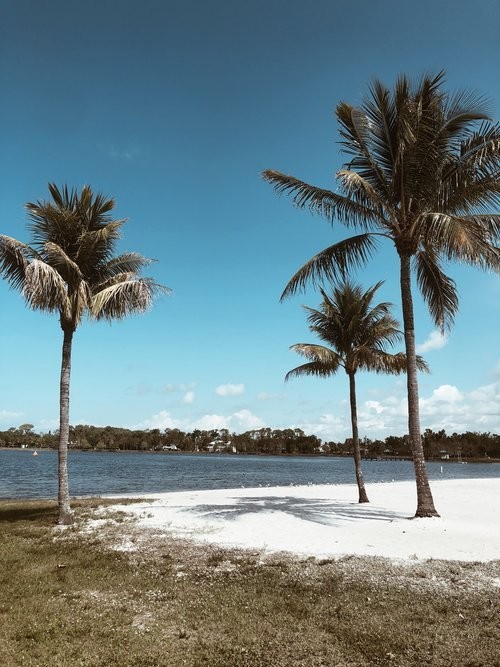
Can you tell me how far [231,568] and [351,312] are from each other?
43.4ft

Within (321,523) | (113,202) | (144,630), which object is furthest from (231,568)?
(113,202)

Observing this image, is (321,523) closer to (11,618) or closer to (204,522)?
(204,522)

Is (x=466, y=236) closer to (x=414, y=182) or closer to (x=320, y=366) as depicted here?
(x=414, y=182)

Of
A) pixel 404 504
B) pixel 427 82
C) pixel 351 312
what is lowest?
pixel 404 504

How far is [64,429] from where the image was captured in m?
15.0

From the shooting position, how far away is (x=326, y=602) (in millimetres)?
7258

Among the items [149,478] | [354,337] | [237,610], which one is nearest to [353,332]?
[354,337]

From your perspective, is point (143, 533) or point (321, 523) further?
point (321, 523)

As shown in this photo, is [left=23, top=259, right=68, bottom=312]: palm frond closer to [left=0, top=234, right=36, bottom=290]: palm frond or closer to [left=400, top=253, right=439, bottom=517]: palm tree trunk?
[left=0, top=234, right=36, bottom=290]: palm frond

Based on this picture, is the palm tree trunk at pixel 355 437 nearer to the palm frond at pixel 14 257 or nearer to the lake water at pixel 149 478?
the palm frond at pixel 14 257

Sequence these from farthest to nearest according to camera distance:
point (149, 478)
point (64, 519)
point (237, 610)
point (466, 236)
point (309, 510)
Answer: point (149, 478), point (309, 510), point (64, 519), point (466, 236), point (237, 610)

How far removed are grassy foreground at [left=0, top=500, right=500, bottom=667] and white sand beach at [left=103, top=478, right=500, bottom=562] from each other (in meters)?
1.04

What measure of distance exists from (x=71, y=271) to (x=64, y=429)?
489 cm

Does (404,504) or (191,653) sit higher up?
(191,653)
